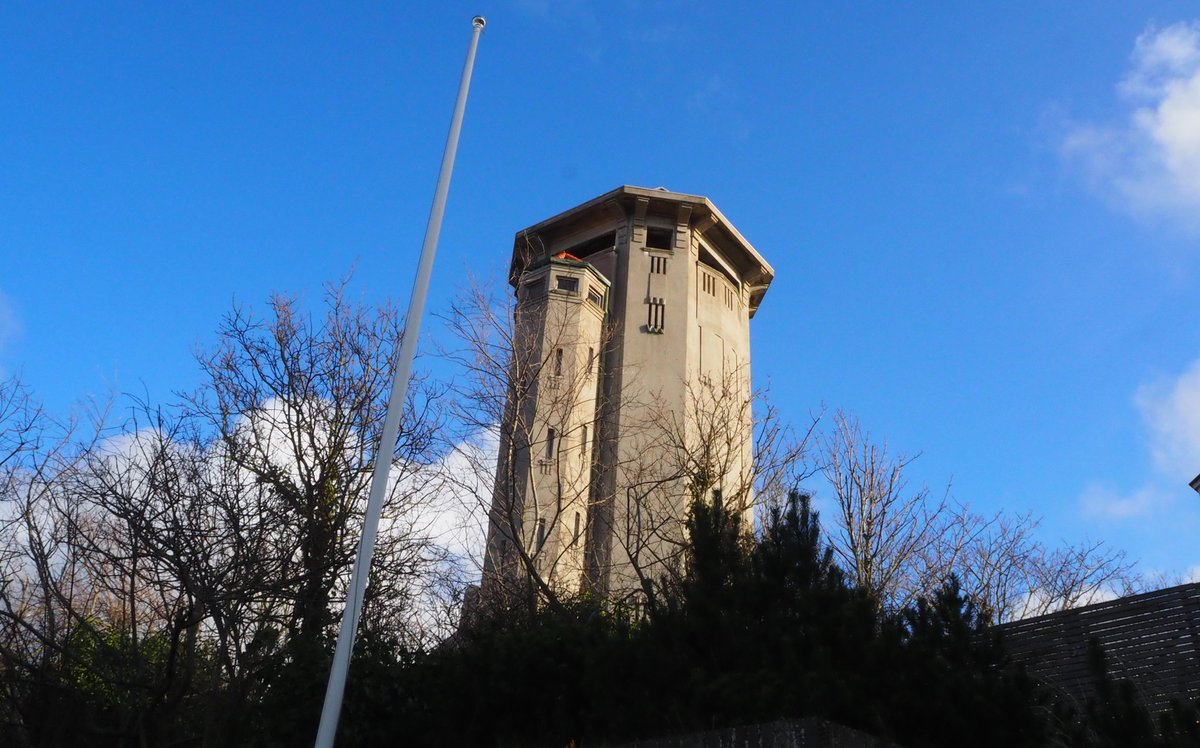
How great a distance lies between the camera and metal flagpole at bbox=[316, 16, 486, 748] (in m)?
8.00

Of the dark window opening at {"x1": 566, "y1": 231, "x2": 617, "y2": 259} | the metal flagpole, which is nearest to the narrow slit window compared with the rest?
the dark window opening at {"x1": 566, "y1": 231, "x2": 617, "y2": 259}

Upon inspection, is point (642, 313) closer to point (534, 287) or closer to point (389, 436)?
point (534, 287)

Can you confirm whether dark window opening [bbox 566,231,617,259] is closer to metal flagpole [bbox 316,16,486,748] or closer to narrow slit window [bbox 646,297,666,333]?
narrow slit window [bbox 646,297,666,333]

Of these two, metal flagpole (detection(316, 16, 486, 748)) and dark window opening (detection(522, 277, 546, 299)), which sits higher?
dark window opening (detection(522, 277, 546, 299))

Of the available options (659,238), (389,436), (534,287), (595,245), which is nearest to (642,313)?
(659,238)

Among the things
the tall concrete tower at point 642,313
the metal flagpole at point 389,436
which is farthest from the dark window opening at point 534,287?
the metal flagpole at point 389,436

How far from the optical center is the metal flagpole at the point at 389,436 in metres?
8.00

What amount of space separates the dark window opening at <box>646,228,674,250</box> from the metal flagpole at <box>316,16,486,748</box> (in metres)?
25.4

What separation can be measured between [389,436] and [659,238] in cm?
2952

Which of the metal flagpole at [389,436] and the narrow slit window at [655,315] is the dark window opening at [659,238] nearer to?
the narrow slit window at [655,315]

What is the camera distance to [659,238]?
124 ft

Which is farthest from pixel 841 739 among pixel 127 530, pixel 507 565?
pixel 507 565

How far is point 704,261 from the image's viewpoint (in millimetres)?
38375

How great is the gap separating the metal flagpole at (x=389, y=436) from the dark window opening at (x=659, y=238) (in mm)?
25405
